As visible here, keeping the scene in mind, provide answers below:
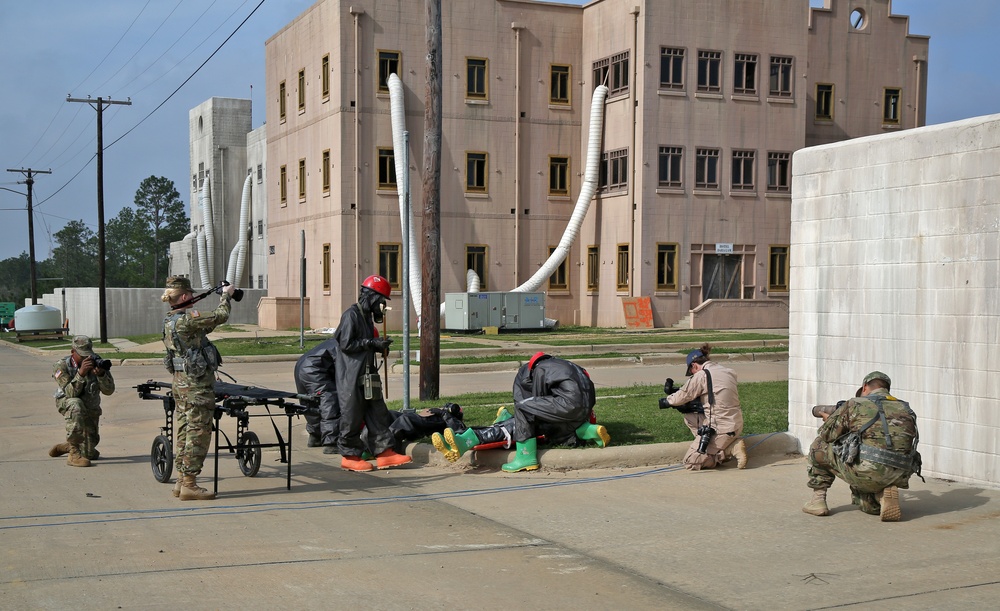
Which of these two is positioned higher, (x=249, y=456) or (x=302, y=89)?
(x=302, y=89)

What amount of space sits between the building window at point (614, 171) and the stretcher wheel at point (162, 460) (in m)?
32.2

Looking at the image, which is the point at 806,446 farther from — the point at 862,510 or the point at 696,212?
the point at 696,212

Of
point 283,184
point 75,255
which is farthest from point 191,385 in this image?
point 75,255

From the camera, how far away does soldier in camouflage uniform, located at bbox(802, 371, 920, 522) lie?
8148 millimetres

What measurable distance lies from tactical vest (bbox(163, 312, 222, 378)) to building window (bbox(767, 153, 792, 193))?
117 ft

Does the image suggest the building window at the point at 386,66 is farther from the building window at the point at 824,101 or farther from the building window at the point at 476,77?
the building window at the point at 824,101

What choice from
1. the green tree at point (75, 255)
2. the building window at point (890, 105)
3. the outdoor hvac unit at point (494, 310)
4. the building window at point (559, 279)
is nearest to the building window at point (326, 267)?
the outdoor hvac unit at point (494, 310)

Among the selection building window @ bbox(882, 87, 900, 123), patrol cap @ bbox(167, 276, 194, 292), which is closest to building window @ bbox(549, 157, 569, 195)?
building window @ bbox(882, 87, 900, 123)

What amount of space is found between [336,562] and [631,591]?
2051mm

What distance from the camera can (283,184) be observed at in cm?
4725

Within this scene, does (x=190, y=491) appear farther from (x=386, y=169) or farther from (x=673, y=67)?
(x=673, y=67)

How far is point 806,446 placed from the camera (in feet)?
37.2

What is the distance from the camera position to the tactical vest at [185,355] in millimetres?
9359

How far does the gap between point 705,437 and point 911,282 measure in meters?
2.52
